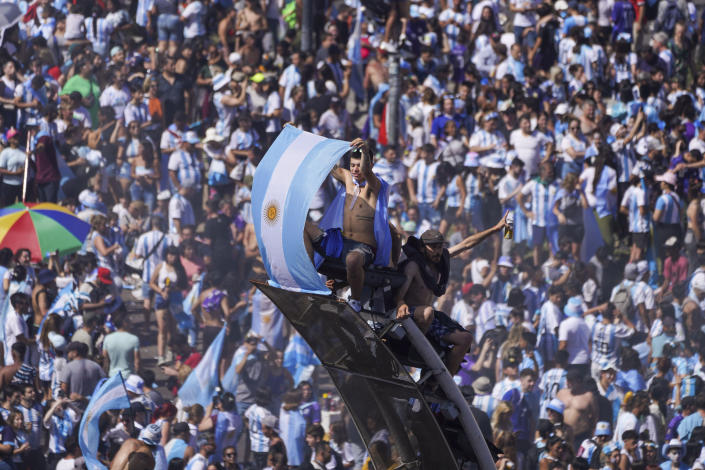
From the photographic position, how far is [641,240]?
19.5 metres

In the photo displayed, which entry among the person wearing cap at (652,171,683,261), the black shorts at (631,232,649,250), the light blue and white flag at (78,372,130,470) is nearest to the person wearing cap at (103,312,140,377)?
the light blue and white flag at (78,372,130,470)

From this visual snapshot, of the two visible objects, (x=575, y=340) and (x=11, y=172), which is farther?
(x=11, y=172)

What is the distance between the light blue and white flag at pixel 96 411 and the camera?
50.5 ft

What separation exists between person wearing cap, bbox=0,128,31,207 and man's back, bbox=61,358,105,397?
4111mm

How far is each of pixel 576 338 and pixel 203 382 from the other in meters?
4.79

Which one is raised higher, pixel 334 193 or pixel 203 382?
pixel 334 193

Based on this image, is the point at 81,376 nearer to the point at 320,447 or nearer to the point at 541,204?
the point at 320,447

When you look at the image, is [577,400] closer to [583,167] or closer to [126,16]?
[583,167]

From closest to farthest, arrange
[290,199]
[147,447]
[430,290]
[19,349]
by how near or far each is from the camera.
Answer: [290,199] < [430,290] < [147,447] < [19,349]

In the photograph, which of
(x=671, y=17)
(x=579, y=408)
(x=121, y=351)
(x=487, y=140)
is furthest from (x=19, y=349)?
(x=671, y=17)

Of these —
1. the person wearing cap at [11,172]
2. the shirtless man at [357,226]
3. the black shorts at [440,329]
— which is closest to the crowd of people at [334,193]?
the person wearing cap at [11,172]

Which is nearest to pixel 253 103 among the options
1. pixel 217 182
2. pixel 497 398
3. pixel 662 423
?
pixel 217 182

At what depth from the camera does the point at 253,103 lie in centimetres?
2141

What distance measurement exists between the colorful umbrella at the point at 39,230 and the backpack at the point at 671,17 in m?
10.6
